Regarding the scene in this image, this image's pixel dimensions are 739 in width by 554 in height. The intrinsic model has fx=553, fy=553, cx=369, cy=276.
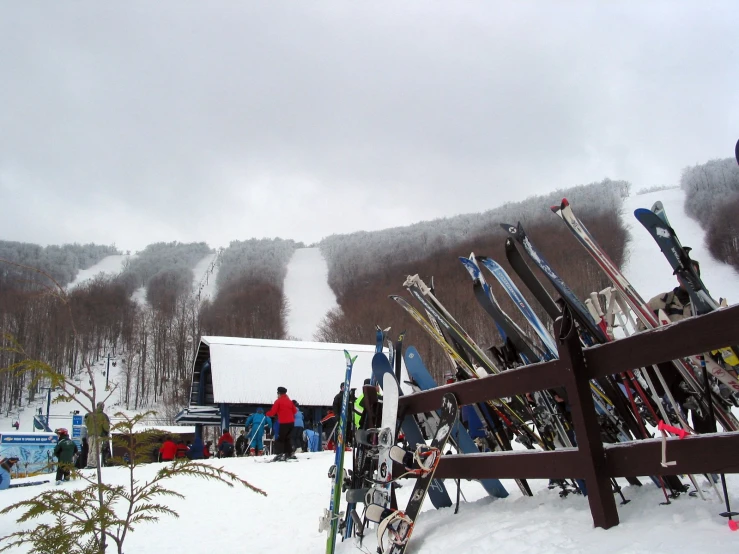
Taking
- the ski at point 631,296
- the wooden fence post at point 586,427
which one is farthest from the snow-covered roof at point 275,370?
the wooden fence post at point 586,427

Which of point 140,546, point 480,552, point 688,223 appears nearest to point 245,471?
point 140,546

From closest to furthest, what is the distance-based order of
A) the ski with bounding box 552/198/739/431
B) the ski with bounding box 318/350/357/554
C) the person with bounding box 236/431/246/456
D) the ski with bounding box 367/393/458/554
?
the ski with bounding box 552/198/739/431
the ski with bounding box 367/393/458/554
the ski with bounding box 318/350/357/554
the person with bounding box 236/431/246/456

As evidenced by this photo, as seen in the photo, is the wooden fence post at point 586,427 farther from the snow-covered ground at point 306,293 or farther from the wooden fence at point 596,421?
the snow-covered ground at point 306,293

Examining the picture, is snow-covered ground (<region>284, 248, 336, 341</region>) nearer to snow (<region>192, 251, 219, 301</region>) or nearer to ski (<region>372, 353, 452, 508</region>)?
snow (<region>192, 251, 219, 301</region>)

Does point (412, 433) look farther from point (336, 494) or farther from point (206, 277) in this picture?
point (206, 277)

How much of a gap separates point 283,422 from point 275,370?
472 inches

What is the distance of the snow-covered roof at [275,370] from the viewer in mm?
20859

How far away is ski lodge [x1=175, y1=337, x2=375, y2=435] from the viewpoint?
2084cm

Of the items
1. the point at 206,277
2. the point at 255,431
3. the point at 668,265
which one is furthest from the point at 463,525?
the point at 206,277

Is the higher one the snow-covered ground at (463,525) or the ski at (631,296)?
the ski at (631,296)

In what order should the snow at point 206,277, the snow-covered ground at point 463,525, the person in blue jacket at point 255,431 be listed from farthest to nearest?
the snow at point 206,277 < the person in blue jacket at point 255,431 < the snow-covered ground at point 463,525

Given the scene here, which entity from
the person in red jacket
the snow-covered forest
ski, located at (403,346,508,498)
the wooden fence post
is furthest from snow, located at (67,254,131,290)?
the wooden fence post

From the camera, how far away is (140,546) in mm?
5496

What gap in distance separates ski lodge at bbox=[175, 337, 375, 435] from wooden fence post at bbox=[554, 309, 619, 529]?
18.9 meters
